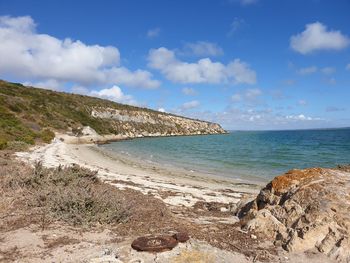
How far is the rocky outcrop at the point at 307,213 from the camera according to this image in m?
6.85

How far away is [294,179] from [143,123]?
302 feet

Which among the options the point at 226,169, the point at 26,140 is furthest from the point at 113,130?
the point at 226,169

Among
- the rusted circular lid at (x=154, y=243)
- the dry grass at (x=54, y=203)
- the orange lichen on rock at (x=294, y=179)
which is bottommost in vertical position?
the rusted circular lid at (x=154, y=243)

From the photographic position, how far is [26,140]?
3347 cm

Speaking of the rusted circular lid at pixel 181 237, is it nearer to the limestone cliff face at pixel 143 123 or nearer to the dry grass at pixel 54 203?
the dry grass at pixel 54 203

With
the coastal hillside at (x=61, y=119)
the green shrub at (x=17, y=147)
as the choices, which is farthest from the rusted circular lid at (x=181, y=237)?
the green shrub at (x=17, y=147)

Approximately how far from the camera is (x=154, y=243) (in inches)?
262

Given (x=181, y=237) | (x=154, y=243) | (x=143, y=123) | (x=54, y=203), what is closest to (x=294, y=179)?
(x=181, y=237)

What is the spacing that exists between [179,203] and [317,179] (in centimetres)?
563

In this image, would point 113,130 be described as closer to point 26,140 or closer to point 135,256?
point 26,140

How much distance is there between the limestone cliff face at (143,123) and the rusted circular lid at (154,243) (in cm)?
7518

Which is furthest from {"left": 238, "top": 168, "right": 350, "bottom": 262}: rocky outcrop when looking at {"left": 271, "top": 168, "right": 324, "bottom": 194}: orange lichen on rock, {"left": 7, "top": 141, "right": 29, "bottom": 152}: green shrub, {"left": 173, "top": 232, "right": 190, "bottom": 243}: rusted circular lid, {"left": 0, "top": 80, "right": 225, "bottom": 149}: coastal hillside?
{"left": 7, "top": 141, "right": 29, "bottom": 152}: green shrub

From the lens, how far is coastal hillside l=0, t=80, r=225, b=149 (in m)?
40.6

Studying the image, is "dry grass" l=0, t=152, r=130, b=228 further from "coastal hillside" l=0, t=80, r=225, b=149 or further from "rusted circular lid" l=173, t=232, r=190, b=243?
"coastal hillside" l=0, t=80, r=225, b=149
